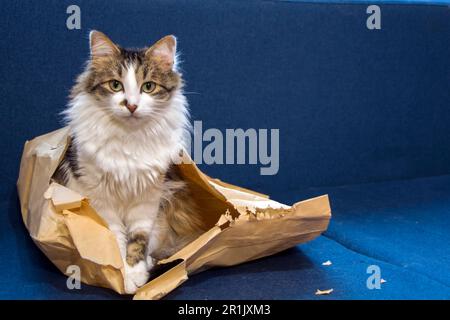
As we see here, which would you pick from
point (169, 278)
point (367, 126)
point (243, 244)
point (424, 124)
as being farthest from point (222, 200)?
point (424, 124)

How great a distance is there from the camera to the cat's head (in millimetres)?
1253

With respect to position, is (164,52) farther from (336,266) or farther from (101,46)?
(336,266)

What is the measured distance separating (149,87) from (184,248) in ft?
1.38

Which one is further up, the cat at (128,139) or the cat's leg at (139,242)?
the cat at (128,139)

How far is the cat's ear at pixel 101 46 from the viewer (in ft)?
4.24

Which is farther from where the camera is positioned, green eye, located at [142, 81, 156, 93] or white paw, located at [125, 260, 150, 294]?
green eye, located at [142, 81, 156, 93]

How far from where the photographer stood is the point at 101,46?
4.29 feet

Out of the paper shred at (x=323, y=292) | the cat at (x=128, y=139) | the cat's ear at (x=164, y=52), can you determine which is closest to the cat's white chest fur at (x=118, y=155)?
the cat at (x=128, y=139)

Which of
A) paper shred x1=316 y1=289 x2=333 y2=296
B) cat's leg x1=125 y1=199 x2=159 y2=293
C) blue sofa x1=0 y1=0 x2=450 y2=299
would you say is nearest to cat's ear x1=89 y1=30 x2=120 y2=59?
cat's leg x1=125 y1=199 x2=159 y2=293

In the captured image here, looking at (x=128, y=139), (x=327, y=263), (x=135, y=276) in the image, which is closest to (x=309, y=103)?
(x=327, y=263)

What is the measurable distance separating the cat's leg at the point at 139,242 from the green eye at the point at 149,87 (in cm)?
30

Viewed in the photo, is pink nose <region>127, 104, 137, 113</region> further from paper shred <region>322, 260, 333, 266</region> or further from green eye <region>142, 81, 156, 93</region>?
paper shred <region>322, 260, 333, 266</region>

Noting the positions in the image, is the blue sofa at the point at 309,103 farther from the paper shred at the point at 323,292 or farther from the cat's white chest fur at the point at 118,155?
the cat's white chest fur at the point at 118,155

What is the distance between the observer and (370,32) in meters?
2.09
